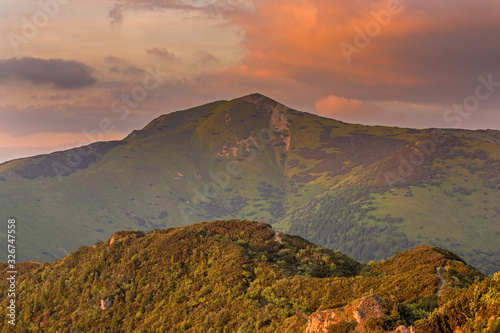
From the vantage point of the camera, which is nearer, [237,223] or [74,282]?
[74,282]

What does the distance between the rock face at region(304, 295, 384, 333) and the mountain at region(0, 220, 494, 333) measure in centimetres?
11

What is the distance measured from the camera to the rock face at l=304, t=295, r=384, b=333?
4235cm

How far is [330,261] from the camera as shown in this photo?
90.2 m

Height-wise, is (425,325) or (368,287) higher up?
(425,325)

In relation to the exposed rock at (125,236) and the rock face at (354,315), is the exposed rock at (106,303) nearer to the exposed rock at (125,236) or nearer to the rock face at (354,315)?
the exposed rock at (125,236)

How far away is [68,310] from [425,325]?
8563cm

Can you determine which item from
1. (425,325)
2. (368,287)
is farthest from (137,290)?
(425,325)

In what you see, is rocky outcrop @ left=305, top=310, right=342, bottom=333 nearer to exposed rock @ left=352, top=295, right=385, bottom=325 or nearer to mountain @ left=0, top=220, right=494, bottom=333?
mountain @ left=0, top=220, right=494, bottom=333

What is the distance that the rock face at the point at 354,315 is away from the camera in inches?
1667

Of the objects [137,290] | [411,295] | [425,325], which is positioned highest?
[425,325]

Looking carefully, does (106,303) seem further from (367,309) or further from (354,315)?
(367,309)

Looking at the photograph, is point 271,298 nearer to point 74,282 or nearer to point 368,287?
point 368,287

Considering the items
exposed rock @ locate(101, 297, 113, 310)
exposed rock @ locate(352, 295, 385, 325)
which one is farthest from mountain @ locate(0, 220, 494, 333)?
exposed rock @ locate(101, 297, 113, 310)

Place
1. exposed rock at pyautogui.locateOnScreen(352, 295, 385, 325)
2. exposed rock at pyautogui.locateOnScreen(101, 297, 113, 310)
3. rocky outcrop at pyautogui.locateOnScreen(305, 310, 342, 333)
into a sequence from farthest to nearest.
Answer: exposed rock at pyautogui.locateOnScreen(101, 297, 113, 310)
rocky outcrop at pyautogui.locateOnScreen(305, 310, 342, 333)
exposed rock at pyautogui.locateOnScreen(352, 295, 385, 325)
